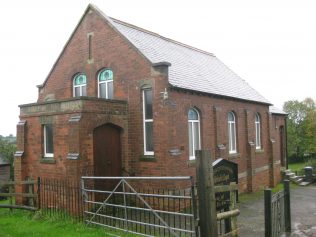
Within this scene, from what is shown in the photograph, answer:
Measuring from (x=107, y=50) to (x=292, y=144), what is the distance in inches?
1392

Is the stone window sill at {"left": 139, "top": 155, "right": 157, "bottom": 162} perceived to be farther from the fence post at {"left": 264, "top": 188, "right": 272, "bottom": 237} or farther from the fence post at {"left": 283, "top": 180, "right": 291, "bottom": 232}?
the fence post at {"left": 264, "top": 188, "right": 272, "bottom": 237}

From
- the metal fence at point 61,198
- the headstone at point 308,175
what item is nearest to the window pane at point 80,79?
the metal fence at point 61,198

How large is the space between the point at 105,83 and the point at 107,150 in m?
3.59

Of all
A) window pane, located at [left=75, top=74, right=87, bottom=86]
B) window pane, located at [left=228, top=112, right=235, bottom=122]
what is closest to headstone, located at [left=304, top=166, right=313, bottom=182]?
window pane, located at [left=228, top=112, right=235, bottom=122]

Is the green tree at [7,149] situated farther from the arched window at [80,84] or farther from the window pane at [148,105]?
the window pane at [148,105]

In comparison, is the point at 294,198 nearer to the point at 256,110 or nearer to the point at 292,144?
the point at 256,110

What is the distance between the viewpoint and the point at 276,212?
327 inches

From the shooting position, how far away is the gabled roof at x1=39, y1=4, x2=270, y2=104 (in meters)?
14.6

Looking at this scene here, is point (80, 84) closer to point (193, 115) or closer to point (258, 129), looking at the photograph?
point (193, 115)

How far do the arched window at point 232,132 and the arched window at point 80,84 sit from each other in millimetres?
7530

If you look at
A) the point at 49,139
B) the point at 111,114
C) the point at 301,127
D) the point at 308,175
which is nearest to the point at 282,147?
the point at 308,175

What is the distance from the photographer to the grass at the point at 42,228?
957cm

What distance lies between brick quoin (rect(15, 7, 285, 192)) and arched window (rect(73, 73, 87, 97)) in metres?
0.23

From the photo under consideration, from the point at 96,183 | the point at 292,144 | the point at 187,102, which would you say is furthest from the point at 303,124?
the point at 96,183
